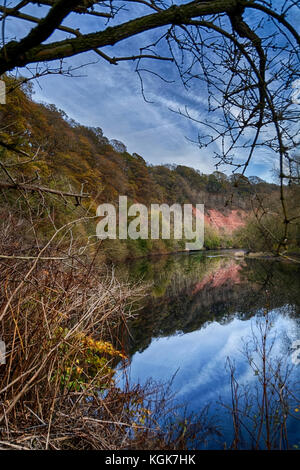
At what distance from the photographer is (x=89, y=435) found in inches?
68.9

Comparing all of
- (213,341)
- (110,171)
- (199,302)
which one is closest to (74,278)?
(213,341)

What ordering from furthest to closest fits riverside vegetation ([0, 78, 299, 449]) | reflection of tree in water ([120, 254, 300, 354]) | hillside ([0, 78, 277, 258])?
hillside ([0, 78, 277, 258]) < reflection of tree in water ([120, 254, 300, 354]) < riverside vegetation ([0, 78, 299, 449])

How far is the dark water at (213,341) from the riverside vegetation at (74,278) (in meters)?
0.53

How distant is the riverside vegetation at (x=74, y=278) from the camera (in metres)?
1.69

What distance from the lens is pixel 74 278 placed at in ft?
8.74

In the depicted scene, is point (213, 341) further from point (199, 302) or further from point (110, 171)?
point (110, 171)

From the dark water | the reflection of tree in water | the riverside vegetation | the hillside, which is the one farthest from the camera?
the hillside

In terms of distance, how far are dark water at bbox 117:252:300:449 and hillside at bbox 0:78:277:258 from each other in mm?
3248

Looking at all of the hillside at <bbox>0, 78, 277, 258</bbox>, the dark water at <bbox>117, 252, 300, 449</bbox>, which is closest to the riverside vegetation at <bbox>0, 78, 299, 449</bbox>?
the hillside at <bbox>0, 78, 277, 258</bbox>

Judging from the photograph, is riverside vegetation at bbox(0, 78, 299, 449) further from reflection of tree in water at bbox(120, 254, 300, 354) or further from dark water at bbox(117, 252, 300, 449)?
reflection of tree in water at bbox(120, 254, 300, 354)

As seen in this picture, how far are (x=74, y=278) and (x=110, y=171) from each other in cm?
2901

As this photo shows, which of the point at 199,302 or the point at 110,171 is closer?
the point at 199,302

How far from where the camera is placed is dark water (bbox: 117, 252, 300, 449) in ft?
14.3
